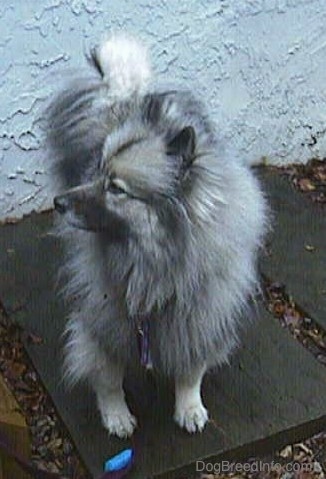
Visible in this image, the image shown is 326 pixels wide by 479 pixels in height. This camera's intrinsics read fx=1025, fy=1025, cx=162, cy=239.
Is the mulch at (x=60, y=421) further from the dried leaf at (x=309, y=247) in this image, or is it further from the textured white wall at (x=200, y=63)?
the textured white wall at (x=200, y=63)

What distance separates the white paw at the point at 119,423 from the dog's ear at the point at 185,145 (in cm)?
77

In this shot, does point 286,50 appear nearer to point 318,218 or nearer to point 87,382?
point 318,218

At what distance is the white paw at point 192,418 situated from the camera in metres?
2.58

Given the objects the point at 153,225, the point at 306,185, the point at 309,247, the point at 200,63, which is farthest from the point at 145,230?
the point at 306,185

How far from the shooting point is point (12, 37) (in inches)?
131

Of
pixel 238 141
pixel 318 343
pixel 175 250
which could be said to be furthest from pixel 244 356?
pixel 238 141

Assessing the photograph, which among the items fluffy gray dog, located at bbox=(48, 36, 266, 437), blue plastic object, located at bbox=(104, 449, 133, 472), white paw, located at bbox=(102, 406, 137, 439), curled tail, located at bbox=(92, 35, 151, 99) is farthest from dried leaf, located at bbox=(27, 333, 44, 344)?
curled tail, located at bbox=(92, 35, 151, 99)

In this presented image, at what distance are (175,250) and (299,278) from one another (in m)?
1.18

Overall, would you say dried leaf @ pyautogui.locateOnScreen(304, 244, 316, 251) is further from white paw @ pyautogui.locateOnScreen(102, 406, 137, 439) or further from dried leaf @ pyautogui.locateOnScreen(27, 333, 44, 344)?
white paw @ pyautogui.locateOnScreen(102, 406, 137, 439)

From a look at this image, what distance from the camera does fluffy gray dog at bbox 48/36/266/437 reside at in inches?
83.1

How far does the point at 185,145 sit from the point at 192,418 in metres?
0.80

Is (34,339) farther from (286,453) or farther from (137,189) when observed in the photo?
(137,189)

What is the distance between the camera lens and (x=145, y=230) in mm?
2117

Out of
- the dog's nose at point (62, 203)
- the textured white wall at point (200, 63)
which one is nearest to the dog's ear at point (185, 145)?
the dog's nose at point (62, 203)
